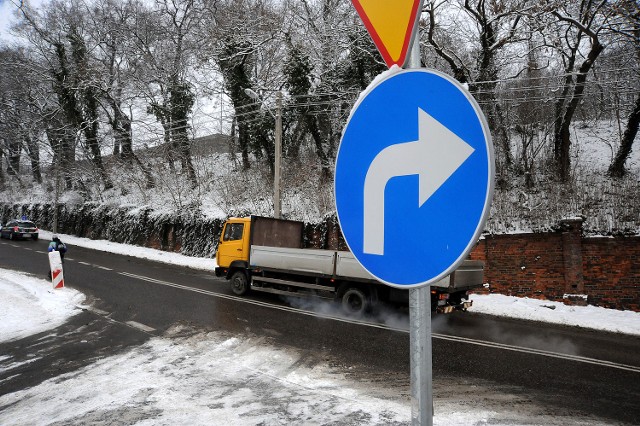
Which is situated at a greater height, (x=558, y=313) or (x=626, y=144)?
(x=626, y=144)

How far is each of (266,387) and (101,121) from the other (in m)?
36.3

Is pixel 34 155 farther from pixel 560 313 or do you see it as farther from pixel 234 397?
pixel 560 313

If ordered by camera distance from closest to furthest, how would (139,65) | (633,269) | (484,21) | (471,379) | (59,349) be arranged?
1. (471,379)
2. (59,349)
3. (633,269)
4. (484,21)
5. (139,65)

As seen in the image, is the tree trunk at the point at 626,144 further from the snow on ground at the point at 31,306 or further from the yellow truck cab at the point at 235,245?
the snow on ground at the point at 31,306

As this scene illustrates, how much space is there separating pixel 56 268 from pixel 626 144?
2201cm

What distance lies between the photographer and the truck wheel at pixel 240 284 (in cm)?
1282

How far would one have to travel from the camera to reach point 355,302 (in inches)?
407

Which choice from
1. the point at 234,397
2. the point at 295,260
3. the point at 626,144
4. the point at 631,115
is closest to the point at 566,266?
the point at 626,144

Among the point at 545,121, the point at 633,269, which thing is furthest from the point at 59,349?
the point at 545,121

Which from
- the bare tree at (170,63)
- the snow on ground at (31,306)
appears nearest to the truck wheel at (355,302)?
the snow on ground at (31,306)

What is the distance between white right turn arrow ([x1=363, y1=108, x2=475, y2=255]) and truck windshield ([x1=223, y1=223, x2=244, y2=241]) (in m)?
12.2

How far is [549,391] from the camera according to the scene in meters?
5.57

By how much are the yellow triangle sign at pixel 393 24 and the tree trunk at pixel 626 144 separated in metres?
19.7

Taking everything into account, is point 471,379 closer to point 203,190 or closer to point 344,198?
point 344,198
